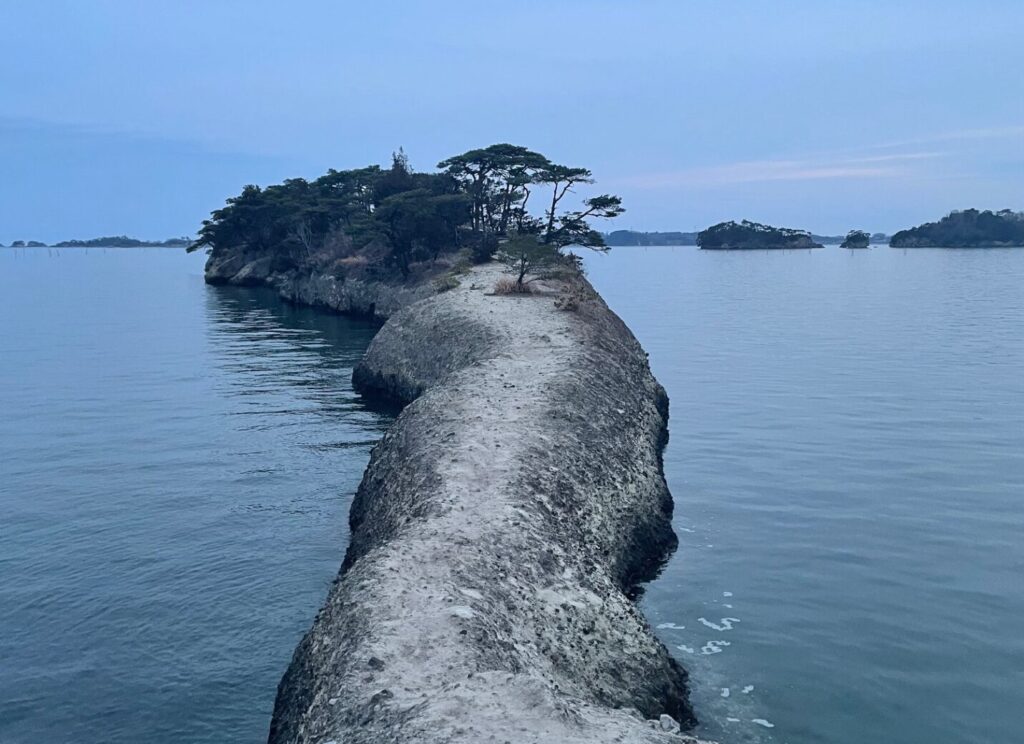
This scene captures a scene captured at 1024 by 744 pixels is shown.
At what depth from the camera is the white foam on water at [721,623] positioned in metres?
14.0

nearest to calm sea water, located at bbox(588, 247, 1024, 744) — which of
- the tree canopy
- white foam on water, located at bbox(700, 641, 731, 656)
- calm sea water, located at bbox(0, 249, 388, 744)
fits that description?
white foam on water, located at bbox(700, 641, 731, 656)

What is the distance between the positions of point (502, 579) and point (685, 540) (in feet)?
24.3

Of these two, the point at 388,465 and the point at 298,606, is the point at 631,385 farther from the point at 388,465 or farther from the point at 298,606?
the point at 298,606

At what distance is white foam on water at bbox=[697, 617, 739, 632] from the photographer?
13992 millimetres

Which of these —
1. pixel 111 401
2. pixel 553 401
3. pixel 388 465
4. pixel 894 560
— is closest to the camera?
pixel 894 560

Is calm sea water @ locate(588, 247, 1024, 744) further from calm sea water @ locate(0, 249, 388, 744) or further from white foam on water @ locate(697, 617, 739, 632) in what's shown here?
calm sea water @ locate(0, 249, 388, 744)

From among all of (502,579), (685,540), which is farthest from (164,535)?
(685,540)

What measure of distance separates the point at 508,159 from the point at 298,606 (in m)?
53.1

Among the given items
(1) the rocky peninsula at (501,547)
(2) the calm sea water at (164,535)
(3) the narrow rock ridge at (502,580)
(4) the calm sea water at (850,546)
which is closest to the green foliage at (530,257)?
(1) the rocky peninsula at (501,547)

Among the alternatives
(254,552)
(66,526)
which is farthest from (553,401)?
(66,526)

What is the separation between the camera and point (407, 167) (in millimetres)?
83250

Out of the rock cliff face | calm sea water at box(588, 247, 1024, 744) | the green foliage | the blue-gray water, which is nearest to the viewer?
calm sea water at box(588, 247, 1024, 744)

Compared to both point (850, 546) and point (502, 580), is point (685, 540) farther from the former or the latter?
point (502, 580)

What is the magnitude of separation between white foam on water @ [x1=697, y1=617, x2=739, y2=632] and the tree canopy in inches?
1437
